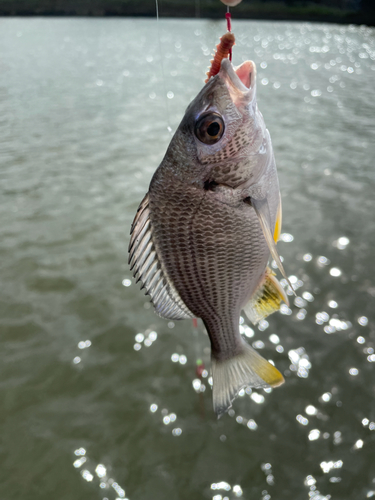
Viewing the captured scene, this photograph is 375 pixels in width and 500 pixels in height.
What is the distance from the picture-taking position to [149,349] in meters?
3.70

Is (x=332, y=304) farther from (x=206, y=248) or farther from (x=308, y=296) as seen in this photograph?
(x=206, y=248)

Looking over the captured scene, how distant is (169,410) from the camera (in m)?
3.18

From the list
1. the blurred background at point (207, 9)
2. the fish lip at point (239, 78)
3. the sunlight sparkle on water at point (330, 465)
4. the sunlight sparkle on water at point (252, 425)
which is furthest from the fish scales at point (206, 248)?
the blurred background at point (207, 9)

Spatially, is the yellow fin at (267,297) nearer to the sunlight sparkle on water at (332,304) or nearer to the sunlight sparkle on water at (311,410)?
the sunlight sparkle on water at (311,410)

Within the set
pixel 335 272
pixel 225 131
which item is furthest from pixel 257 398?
pixel 225 131

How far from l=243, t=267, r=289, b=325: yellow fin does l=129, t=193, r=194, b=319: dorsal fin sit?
380 millimetres

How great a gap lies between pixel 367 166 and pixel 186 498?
6.14 m

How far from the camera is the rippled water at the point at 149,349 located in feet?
9.14

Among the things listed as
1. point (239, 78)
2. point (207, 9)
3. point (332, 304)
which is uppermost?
point (239, 78)

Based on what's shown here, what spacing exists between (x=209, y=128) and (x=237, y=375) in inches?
47.8

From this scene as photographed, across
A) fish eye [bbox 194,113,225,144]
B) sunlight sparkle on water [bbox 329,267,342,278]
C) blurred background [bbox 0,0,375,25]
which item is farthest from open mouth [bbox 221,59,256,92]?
blurred background [bbox 0,0,375,25]

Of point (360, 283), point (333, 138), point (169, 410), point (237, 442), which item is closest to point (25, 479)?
point (169, 410)

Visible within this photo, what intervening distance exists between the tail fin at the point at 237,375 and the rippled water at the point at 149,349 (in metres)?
1.23

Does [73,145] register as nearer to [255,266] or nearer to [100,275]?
[100,275]
